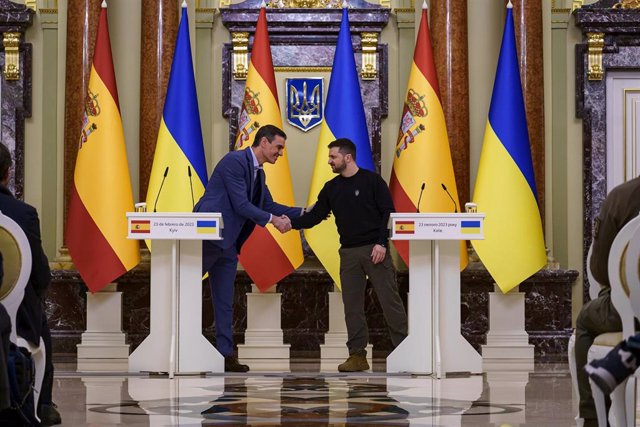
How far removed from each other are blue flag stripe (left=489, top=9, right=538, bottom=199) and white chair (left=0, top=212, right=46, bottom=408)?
553 cm

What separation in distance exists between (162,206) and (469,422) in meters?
4.67

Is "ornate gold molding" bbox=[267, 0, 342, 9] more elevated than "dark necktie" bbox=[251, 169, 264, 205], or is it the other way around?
"ornate gold molding" bbox=[267, 0, 342, 9]

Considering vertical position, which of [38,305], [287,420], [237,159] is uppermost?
[237,159]

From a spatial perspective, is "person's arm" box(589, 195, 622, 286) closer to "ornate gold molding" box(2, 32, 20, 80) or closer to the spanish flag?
the spanish flag

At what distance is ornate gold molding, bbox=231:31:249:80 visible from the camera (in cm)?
1141

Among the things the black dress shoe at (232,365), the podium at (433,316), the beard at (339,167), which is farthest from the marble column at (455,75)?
the black dress shoe at (232,365)

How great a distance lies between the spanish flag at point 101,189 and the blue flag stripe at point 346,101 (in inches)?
67.4

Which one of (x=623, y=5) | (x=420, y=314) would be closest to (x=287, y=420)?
(x=420, y=314)

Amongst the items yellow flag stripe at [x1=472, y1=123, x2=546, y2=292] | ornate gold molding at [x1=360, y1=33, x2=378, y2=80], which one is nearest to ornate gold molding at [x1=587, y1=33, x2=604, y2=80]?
yellow flag stripe at [x1=472, y1=123, x2=546, y2=292]

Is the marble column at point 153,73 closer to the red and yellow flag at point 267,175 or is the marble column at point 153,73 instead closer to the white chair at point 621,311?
the red and yellow flag at point 267,175

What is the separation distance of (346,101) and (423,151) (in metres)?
0.74

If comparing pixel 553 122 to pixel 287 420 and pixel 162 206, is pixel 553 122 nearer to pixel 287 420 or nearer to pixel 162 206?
pixel 162 206

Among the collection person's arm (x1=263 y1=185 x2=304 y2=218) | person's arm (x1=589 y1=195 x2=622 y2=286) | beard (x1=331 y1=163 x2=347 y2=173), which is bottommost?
person's arm (x1=589 y1=195 x2=622 y2=286)

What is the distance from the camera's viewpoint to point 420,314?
28.6ft
